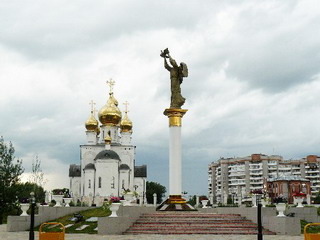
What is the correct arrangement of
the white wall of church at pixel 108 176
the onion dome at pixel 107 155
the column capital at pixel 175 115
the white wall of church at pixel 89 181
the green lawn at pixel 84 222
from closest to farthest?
the green lawn at pixel 84 222 → the column capital at pixel 175 115 → the white wall of church at pixel 108 176 → the white wall of church at pixel 89 181 → the onion dome at pixel 107 155

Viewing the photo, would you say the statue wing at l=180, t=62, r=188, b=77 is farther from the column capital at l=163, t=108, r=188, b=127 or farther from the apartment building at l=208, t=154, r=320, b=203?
the apartment building at l=208, t=154, r=320, b=203

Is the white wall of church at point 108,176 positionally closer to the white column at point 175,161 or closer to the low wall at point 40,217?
the low wall at point 40,217

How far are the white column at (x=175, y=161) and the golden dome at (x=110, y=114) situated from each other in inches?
1328

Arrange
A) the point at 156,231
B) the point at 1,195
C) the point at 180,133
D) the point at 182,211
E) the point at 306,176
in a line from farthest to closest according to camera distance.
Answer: the point at 306,176 → the point at 1,195 → the point at 180,133 → the point at 182,211 → the point at 156,231

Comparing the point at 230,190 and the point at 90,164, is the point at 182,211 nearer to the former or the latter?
the point at 90,164

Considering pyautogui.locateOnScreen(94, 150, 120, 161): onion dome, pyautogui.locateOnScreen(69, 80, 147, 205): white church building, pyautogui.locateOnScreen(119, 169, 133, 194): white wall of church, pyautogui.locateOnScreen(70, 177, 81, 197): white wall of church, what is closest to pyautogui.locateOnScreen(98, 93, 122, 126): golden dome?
pyautogui.locateOnScreen(69, 80, 147, 205): white church building

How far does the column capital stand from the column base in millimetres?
3950

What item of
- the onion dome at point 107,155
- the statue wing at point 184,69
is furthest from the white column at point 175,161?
the onion dome at point 107,155

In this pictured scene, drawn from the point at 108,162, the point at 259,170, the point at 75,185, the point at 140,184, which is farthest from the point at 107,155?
the point at 259,170

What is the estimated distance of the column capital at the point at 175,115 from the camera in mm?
23656

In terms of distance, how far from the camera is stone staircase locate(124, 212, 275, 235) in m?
17.3

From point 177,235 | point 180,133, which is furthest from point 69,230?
point 180,133

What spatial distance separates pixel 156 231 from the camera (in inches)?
685

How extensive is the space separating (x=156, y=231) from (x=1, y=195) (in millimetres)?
17370
